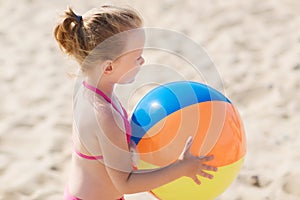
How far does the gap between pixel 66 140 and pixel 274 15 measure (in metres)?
2.15

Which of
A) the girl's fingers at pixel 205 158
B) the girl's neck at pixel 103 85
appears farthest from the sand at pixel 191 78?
the girl's fingers at pixel 205 158

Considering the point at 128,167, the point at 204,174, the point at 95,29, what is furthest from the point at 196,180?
the point at 95,29

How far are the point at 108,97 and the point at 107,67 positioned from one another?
0.38 feet

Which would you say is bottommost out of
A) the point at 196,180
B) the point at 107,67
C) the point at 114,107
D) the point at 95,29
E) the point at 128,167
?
the point at 196,180

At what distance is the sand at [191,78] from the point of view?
331 cm

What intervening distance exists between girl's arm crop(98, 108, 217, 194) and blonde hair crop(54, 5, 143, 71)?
24 cm

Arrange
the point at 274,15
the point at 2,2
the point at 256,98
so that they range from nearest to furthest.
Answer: the point at 256,98 < the point at 274,15 < the point at 2,2

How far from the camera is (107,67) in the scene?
2162 millimetres

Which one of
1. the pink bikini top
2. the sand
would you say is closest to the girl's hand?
the pink bikini top

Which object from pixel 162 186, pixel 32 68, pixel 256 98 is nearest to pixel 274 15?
pixel 256 98

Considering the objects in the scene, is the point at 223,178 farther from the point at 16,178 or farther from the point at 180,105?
the point at 16,178

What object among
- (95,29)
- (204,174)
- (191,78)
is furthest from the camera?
(191,78)

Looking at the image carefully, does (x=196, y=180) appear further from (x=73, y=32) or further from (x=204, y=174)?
(x=73, y=32)

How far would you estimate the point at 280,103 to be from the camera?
151 inches
